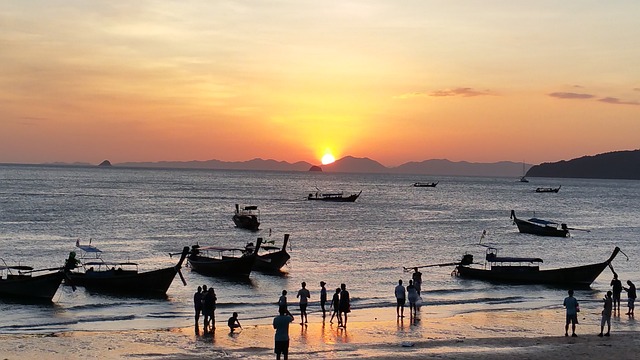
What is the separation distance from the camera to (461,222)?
340ft

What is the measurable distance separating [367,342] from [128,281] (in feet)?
55.1

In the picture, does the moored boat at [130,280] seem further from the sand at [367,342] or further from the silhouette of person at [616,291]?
the silhouette of person at [616,291]

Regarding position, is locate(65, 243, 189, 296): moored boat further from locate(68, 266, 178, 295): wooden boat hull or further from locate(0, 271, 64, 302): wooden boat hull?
locate(0, 271, 64, 302): wooden boat hull

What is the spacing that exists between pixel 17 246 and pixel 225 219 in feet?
145

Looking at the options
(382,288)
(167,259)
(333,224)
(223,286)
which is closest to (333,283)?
A: (382,288)

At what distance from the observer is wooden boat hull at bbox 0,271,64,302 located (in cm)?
3434

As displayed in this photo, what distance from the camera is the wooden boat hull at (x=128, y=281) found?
37.0 m

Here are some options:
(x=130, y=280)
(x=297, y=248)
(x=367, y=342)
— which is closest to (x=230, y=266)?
(x=130, y=280)

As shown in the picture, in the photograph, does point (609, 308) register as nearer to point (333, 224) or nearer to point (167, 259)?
point (167, 259)

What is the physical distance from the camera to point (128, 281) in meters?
37.6

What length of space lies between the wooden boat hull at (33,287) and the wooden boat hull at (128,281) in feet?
6.24

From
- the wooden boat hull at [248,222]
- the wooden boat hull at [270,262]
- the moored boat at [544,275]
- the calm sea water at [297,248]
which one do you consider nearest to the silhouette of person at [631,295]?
the calm sea water at [297,248]

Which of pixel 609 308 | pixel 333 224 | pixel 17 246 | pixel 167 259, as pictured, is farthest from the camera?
pixel 333 224

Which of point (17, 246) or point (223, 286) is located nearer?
point (223, 286)
